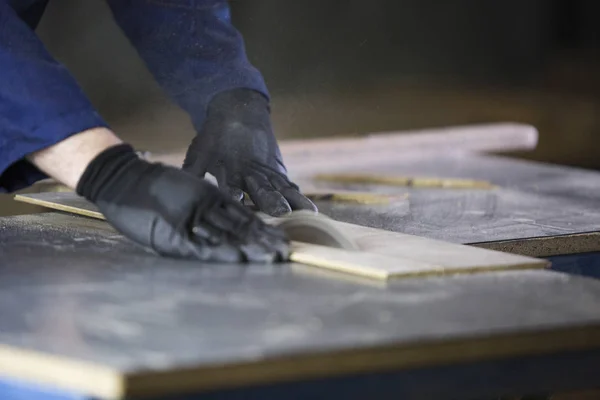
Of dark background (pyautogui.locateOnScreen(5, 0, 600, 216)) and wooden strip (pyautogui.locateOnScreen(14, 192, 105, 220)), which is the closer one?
wooden strip (pyautogui.locateOnScreen(14, 192, 105, 220))

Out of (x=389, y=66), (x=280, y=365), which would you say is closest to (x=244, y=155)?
(x=280, y=365)

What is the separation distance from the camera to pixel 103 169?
65.2 inches

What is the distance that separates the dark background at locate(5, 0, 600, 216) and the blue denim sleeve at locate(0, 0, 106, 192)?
28.5 inches

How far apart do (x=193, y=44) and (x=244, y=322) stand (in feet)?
3.31

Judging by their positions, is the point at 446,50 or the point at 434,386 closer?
the point at 434,386

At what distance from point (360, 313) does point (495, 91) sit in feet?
9.69

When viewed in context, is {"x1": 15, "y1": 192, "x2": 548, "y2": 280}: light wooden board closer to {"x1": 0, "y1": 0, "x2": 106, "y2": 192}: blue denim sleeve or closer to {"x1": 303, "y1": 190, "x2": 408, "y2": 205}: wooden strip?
{"x1": 0, "y1": 0, "x2": 106, "y2": 192}: blue denim sleeve

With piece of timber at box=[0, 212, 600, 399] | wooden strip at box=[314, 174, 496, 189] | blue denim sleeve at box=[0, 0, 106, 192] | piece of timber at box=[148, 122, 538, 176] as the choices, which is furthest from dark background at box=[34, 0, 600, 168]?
piece of timber at box=[0, 212, 600, 399]

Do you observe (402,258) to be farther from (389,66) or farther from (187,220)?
(389,66)

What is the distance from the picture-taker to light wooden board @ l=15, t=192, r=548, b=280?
150 cm

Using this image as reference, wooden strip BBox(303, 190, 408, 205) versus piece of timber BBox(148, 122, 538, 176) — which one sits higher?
piece of timber BBox(148, 122, 538, 176)

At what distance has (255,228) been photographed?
5.16ft

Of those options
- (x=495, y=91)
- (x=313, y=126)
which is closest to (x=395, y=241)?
(x=313, y=126)

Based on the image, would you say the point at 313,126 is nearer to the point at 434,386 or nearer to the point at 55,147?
the point at 55,147
